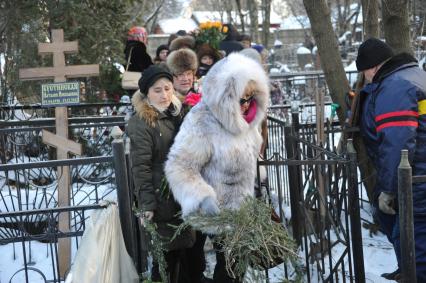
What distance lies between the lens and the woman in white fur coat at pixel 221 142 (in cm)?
323

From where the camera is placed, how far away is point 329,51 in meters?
5.31

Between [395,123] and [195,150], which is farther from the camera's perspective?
[395,123]

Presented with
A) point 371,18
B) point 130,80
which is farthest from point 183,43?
point 371,18

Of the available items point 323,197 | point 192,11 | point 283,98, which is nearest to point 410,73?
point 323,197

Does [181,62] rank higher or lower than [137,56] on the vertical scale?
lower

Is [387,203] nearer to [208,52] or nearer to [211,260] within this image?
Answer: [211,260]

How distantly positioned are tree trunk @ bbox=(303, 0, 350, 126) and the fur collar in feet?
7.73

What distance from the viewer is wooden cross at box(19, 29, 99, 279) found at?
5273mm

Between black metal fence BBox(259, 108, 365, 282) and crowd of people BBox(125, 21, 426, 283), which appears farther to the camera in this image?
black metal fence BBox(259, 108, 365, 282)

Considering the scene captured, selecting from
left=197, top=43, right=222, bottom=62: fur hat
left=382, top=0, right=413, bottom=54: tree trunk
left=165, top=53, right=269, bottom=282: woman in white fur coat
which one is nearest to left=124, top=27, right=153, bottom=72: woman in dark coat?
left=197, top=43, right=222, bottom=62: fur hat

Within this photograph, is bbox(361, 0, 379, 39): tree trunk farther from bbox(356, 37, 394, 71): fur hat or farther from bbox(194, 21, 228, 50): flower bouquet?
bbox(356, 37, 394, 71): fur hat

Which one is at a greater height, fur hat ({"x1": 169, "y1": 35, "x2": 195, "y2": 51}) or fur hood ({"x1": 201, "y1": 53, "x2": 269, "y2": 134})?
fur hat ({"x1": 169, "y1": 35, "x2": 195, "y2": 51})

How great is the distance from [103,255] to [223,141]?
1.03m

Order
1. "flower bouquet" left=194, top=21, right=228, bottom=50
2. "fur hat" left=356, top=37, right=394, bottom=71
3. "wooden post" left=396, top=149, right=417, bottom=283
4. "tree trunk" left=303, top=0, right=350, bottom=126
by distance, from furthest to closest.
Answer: "flower bouquet" left=194, top=21, right=228, bottom=50
"tree trunk" left=303, top=0, right=350, bottom=126
"fur hat" left=356, top=37, right=394, bottom=71
"wooden post" left=396, top=149, right=417, bottom=283
